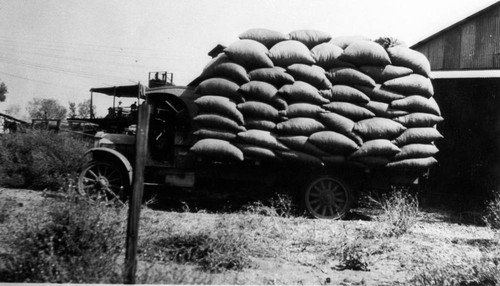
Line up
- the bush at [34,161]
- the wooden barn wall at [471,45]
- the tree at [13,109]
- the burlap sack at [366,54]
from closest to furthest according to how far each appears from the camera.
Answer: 1. the burlap sack at [366,54]
2. the tree at [13,109]
3. the bush at [34,161]
4. the wooden barn wall at [471,45]

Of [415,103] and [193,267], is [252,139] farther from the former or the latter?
[415,103]

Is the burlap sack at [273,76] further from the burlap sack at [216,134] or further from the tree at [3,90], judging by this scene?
the tree at [3,90]

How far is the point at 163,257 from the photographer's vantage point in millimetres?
2975

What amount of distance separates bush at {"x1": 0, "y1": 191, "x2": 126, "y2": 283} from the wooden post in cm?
11

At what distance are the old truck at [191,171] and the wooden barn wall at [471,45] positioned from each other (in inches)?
186

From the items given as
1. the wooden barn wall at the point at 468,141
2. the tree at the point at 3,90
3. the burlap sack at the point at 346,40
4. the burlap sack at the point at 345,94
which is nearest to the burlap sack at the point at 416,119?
the burlap sack at the point at 345,94

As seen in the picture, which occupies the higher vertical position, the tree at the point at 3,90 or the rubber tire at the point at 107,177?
the tree at the point at 3,90

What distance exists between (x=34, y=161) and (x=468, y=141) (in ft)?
29.2

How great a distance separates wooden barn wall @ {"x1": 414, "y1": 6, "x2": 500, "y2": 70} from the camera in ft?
24.8

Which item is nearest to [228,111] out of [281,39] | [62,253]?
[281,39]

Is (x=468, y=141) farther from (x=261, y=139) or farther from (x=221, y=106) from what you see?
(x=221, y=106)

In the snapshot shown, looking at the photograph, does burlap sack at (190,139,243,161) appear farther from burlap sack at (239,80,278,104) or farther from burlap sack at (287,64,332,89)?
burlap sack at (287,64,332,89)

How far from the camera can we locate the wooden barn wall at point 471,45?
7566 mm

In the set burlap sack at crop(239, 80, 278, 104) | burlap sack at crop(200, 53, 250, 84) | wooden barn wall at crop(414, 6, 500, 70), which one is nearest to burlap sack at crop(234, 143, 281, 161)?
burlap sack at crop(239, 80, 278, 104)
